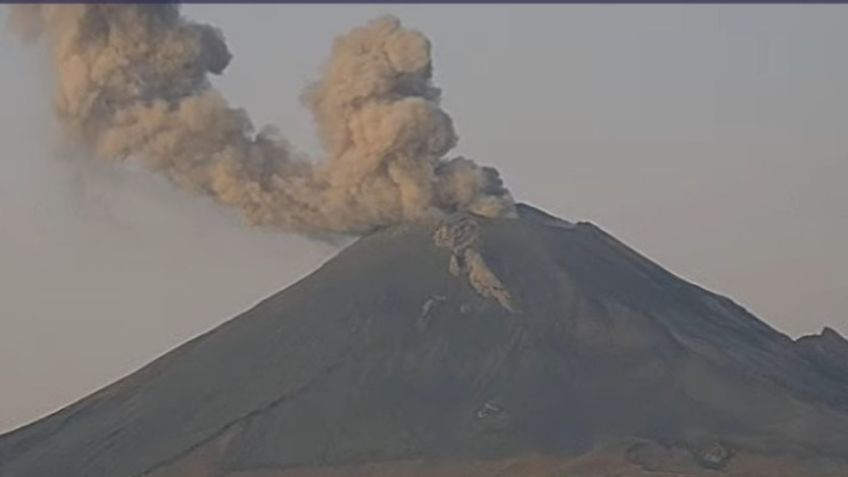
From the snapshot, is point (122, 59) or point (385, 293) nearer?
point (122, 59)

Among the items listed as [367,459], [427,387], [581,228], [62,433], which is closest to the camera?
[367,459]

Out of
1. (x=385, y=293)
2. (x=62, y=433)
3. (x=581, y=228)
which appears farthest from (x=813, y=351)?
(x=62, y=433)

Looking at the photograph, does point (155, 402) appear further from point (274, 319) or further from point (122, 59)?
point (122, 59)

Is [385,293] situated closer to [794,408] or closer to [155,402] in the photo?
[155,402]

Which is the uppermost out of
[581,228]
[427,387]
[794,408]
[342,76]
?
[342,76]

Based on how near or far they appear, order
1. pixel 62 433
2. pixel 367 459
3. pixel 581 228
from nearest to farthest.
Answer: pixel 367 459 → pixel 62 433 → pixel 581 228

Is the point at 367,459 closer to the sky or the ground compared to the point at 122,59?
closer to the ground
